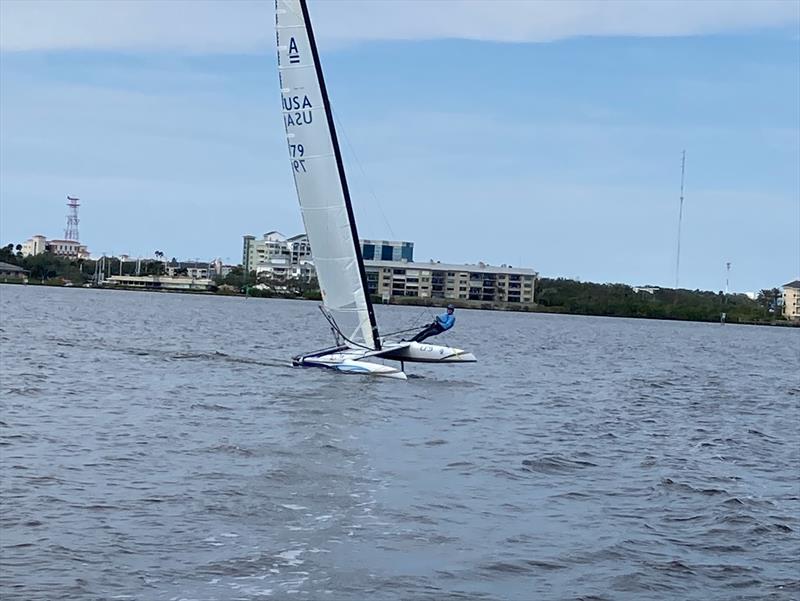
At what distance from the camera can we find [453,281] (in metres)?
142

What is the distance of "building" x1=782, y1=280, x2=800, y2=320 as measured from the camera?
546 feet

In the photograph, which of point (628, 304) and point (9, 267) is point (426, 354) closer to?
point (628, 304)

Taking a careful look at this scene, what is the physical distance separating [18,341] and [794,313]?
143 meters

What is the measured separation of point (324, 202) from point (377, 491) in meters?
15.9

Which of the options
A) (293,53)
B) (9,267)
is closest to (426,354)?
(293,53)

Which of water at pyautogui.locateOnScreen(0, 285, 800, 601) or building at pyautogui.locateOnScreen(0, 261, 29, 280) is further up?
building at pyautogui.locateOnScreen(0, 261, 29, 280)

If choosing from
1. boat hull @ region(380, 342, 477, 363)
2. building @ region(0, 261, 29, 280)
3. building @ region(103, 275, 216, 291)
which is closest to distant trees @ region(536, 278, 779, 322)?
building @ region(103, 275, 216, 291)

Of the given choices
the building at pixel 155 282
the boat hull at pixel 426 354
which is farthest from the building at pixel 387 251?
the boat hull at pixel 426 354

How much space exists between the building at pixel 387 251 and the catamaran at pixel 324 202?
90.7m

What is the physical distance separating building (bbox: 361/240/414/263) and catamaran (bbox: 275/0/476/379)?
9071 centimetres

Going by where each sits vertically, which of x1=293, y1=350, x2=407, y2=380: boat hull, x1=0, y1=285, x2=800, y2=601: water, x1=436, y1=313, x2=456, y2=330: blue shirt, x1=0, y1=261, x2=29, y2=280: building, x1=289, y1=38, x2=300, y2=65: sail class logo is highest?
x1=289, y1=38, x2=300, y2=65: sail class logo

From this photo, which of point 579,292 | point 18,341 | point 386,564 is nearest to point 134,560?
point 386,564

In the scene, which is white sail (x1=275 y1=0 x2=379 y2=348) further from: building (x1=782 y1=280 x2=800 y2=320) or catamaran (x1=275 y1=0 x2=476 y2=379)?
building (x1=782 y1=280 x2=800 y2=320)

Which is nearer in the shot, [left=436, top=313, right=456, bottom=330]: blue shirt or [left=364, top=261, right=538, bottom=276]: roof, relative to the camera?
[left=436, top=313, right=456, bottom=330]: blue shirt
